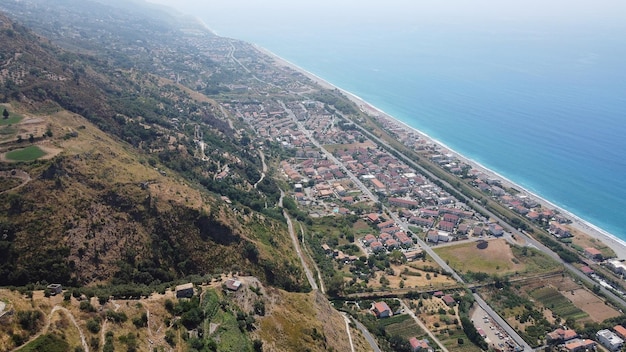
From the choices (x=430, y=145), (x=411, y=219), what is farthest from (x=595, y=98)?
(x=411, y=219)

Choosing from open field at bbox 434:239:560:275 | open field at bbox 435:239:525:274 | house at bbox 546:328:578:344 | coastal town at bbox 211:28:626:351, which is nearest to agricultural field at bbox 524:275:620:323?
coastal town at bbox 211:28:626:351

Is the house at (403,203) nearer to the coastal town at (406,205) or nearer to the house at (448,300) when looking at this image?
the coastal town at (406,205)

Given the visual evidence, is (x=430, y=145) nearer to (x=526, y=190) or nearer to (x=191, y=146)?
(x=526, y=190)

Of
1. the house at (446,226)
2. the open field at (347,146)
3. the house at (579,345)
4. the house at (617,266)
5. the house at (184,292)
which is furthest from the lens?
the open field at (347,146)

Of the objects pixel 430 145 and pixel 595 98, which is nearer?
pixel 430 145

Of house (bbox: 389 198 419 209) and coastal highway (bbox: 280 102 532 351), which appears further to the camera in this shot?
house (bbox: 389 198 419 209)

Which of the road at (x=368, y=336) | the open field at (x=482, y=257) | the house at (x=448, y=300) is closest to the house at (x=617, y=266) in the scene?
the open field at (x=482, y=257)

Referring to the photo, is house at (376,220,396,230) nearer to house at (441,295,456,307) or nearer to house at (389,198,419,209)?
house at (389,198,419,209)
